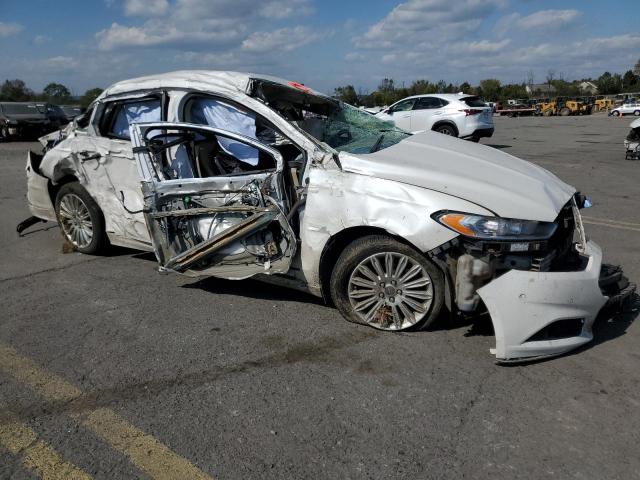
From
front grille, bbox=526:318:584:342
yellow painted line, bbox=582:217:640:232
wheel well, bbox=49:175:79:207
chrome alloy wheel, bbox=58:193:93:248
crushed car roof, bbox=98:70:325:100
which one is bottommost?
yellow painted line, bbox=582:217:640:232

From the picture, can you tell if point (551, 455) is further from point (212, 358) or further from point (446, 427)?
point (212, 358)

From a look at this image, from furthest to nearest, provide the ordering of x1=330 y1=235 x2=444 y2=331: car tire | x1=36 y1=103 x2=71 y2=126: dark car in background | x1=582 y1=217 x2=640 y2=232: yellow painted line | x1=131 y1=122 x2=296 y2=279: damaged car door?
x1=36 y1=103 x2=71 y2=126: dark car in background, x1=582 y1=217 x2=640 y2=232: yellow painted line, x1=131 y1=122 x2=296 y2=279: damaged car door, x1=330 y1=235 x2=444 y2=331: car tire

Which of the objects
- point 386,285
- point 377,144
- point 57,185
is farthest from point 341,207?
point 57,185

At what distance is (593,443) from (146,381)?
2380 millimetres

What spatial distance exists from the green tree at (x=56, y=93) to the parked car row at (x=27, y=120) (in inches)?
667

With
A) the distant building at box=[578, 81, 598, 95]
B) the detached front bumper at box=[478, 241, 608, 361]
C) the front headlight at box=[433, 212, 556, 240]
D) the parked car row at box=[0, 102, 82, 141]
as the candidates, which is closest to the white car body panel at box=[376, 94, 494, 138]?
the parked car row at box=[0, 102, 82, 141]

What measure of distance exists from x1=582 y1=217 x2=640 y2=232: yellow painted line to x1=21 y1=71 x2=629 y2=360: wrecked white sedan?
9.62ft

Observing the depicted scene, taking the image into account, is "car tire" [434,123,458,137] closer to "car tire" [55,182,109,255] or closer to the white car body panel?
the white car body panel

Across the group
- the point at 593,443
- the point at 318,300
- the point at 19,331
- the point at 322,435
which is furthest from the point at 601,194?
the point at 19,331

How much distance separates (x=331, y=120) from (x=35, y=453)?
10.9 ft

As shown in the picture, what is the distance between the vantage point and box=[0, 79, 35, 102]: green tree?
141 ft

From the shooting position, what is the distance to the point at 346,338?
3.75 meters

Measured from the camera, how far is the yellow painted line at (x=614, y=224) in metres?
6.44

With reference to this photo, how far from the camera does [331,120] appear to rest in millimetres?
4805
